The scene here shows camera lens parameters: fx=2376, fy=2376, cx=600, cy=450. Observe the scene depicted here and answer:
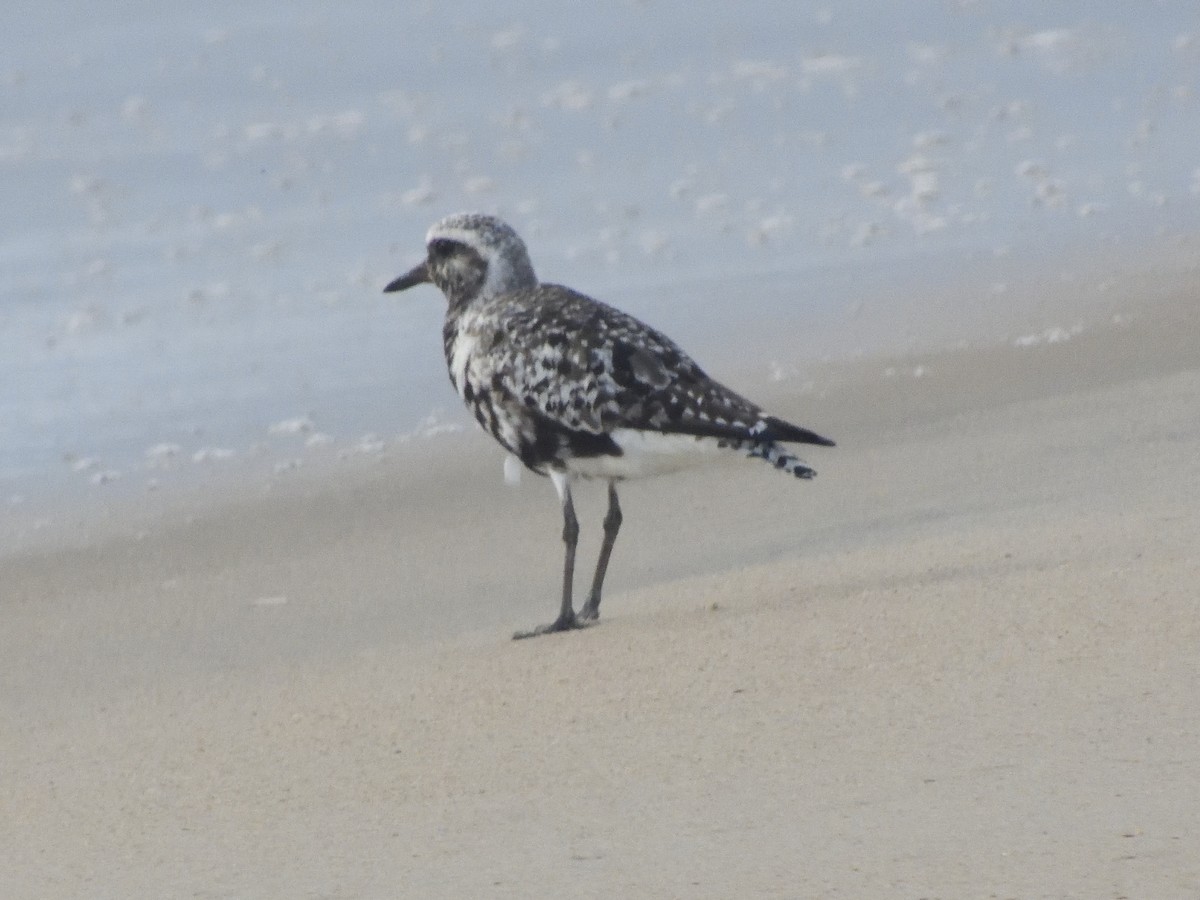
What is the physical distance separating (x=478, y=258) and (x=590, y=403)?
111 cm

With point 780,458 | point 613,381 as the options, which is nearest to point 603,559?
point 613,381

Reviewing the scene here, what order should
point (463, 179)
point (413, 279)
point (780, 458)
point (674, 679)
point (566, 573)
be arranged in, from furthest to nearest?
point (463, 179), point (413, 279), point (566, 573), point (780, 458), point (674, 679)

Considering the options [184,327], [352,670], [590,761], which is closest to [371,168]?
[184,327]

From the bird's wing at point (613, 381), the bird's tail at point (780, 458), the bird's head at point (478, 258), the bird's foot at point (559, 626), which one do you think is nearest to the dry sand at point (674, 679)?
the bird's foot at point (559, 626)

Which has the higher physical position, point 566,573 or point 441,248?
point 441,248

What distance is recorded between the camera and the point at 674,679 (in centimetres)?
563

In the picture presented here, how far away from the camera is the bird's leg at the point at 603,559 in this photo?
6.89m

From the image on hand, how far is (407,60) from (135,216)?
4.99 meters

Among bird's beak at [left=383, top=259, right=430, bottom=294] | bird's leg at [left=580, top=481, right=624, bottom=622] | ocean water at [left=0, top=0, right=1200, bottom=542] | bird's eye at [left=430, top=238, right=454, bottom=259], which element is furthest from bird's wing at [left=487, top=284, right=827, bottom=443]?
ocean water at [left=0, top=0, right=1200, bottom=542]

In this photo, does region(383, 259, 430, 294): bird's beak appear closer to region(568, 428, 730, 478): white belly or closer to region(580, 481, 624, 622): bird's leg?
region(580, 481, 624, 622): bird's leg

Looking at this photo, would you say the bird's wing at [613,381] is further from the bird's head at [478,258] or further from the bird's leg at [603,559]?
the bird's head at [478,258]

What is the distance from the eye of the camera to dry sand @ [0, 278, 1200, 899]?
14.3 ft

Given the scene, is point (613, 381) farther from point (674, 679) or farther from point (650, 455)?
point (674, 679)

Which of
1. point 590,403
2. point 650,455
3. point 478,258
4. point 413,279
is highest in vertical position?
point 478,258
